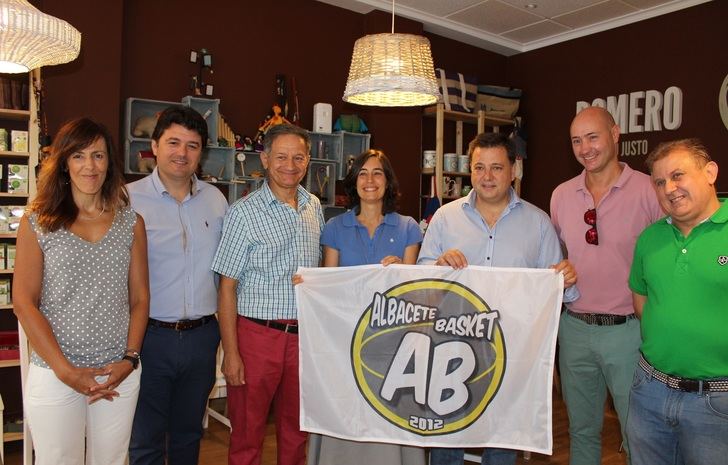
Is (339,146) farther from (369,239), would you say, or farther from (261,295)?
(261,295)

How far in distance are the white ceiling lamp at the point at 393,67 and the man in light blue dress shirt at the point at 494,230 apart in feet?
1.42

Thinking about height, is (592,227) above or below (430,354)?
above

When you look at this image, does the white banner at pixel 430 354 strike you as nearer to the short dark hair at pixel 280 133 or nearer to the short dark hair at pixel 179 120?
the short dark hair at pixel 280 133

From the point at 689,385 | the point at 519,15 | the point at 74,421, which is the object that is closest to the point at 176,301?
the point at 74,421

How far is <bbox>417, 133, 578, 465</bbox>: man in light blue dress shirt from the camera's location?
97.0 inches

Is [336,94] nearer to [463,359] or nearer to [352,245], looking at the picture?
[352,245]

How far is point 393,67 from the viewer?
8.91 ft

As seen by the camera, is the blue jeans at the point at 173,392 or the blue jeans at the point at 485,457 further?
the blue jeans at the point at 485,457

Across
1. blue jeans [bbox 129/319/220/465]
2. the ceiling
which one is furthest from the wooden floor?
the ceiling

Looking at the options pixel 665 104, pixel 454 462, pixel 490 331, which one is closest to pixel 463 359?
pixel 490 331

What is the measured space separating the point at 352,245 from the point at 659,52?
4.39m

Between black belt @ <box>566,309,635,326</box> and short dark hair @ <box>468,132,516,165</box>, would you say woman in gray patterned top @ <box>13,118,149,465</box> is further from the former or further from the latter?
black belt @ <box>566,309,635,326</box>

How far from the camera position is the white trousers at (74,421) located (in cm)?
193

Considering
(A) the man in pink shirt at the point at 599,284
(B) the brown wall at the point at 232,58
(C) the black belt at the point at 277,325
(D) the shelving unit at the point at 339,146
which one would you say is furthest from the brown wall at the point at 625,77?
(C) the black belt at the point at 277,325
